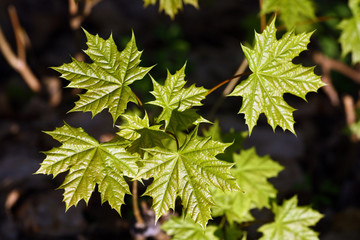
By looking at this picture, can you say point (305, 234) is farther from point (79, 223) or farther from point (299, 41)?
point (79, 223)

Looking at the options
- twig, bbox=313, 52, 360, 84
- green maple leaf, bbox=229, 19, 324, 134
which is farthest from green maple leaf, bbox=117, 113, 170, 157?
twig, bbox=313, 52, 360, 84

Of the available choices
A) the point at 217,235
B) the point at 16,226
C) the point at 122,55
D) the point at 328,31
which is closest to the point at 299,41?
the point at 122,55

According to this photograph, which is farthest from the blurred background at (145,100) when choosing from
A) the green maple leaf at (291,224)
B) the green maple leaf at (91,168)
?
the green maple leaf at (91,168)

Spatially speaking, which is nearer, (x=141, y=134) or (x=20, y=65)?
(x=141, y=134)

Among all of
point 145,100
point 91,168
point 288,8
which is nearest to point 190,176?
point 91,168

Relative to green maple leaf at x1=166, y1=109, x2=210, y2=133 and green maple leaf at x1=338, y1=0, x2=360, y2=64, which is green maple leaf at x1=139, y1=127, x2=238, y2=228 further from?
green maple leaf at x1=338, y1=0, x2=360, y2=64

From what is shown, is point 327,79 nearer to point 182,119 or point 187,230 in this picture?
point 187,230

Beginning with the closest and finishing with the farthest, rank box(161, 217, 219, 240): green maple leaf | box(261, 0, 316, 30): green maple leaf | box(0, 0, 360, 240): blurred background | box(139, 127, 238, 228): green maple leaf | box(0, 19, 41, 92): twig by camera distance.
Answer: box(139, 127, 238, 228): green maple leaf, box(161, 217, 219, 240): green maple leaf, box(261, 0, 316, 30): green maple leaf, box(0, 0, 360, 240): blurred background, box(0, 19, 41, 92): twig
